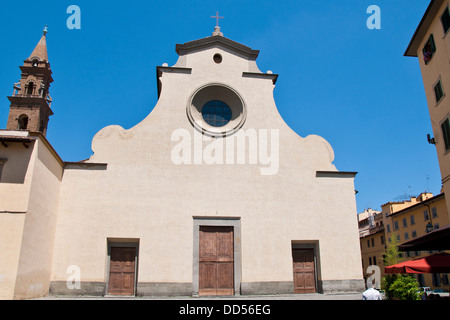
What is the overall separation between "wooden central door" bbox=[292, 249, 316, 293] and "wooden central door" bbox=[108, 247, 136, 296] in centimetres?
744

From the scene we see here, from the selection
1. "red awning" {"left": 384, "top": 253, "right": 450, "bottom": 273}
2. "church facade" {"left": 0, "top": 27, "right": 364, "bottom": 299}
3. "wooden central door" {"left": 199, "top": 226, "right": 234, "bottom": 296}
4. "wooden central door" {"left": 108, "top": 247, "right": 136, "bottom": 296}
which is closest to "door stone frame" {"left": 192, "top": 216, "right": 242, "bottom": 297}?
"church facade" {"left": 0, "top": 27, "right": 364, "bottom": 299}

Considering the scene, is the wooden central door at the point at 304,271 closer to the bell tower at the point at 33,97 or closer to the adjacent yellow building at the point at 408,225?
the adjacent yellow building at the point at 408,225

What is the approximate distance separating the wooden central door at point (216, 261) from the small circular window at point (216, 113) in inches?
219

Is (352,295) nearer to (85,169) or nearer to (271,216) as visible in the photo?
(271,216)

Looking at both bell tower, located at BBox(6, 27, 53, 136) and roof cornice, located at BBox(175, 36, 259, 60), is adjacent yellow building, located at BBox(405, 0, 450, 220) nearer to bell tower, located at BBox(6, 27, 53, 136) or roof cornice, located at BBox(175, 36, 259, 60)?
roof cornice, located at BBox(175, 36, 259, 60)

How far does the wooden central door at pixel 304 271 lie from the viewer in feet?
54.7

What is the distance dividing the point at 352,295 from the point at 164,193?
9558 millimetres

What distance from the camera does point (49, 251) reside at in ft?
48.3

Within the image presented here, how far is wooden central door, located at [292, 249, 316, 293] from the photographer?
54.7 feet

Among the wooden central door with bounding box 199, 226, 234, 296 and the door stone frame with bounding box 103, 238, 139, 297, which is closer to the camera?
the door stone frame with bounding box 103, 238, 139, 297

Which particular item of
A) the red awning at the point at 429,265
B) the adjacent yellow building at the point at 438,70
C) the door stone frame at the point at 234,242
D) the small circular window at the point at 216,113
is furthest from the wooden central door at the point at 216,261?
the adjacent yellow building at the point at 438,70

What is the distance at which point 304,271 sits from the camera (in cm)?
1689
